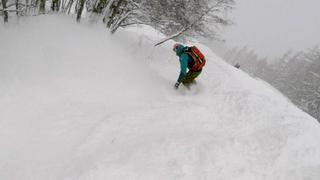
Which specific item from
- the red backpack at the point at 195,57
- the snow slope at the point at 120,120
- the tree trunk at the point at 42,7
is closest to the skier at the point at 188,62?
the red backpack at the point at 195,57

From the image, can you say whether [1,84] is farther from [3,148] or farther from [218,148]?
A: [218,148]

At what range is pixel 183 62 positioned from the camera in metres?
10.4

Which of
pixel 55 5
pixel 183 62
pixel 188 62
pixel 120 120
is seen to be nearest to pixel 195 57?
pixel 188 62

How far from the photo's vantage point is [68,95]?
8492 millimetres

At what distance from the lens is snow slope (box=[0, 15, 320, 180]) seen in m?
6.42

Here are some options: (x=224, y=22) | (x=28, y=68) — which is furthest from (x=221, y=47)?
(x=28, y=68)

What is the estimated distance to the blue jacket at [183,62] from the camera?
10.4m

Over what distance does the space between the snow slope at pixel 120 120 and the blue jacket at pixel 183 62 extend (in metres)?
0.51

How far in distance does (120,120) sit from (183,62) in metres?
3.38

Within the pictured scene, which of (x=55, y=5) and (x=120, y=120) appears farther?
(x=55, y=5)

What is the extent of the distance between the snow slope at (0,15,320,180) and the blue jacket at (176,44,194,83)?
51cm

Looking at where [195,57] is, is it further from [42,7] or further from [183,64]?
[42,7]

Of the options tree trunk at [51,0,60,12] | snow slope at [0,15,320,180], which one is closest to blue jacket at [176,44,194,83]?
snow slope at [0,15,320,180]

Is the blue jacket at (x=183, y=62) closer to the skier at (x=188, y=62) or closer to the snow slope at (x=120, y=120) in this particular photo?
the skier at (x=188, y=62)
